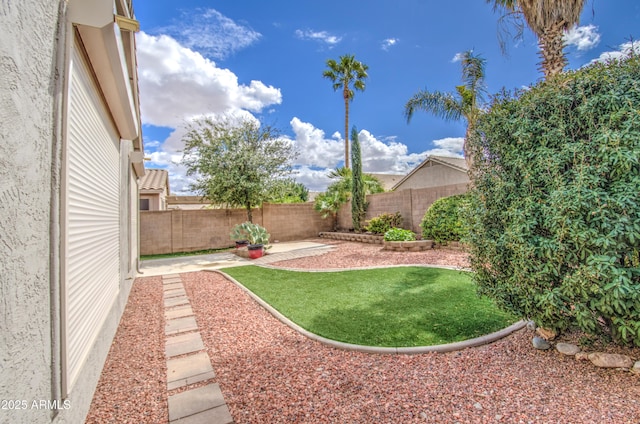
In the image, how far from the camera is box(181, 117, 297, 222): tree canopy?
1317cm

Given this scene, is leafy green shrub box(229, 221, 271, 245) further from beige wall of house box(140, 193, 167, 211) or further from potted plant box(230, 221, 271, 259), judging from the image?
beige wall of house box(140, 193, 167, 211)

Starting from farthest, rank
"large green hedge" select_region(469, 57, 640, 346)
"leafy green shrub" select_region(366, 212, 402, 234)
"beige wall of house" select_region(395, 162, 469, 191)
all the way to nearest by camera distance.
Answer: "beige wall of house" select_region(395, 162, 469, 191)
"leafy green shrub" select_region(366, 212, 402, 234)
"large green hedge" select_region(469, 57, 640, 346)

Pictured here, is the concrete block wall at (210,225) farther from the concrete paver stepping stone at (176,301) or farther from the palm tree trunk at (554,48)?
the palm tree trunk at (554,48)

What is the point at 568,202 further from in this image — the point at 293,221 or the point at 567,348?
the point at 293,221

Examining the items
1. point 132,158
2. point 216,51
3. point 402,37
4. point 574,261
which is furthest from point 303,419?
point 402,37

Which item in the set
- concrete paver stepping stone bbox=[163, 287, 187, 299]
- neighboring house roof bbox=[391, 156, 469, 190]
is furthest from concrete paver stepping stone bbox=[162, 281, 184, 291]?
neighboring house roof bbox=[391, 156, 469, 190]

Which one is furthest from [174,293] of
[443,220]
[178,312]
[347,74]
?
[347,74]

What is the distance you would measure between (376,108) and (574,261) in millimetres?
16108

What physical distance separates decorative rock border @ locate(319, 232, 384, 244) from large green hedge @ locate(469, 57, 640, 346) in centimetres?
967

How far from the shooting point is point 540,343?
11.0ft

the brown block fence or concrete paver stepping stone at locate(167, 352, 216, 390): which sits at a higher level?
the brown block fence

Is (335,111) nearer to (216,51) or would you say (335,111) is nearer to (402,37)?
(402,37)

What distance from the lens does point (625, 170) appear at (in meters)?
2.47

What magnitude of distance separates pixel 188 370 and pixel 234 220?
1189 centimetres
